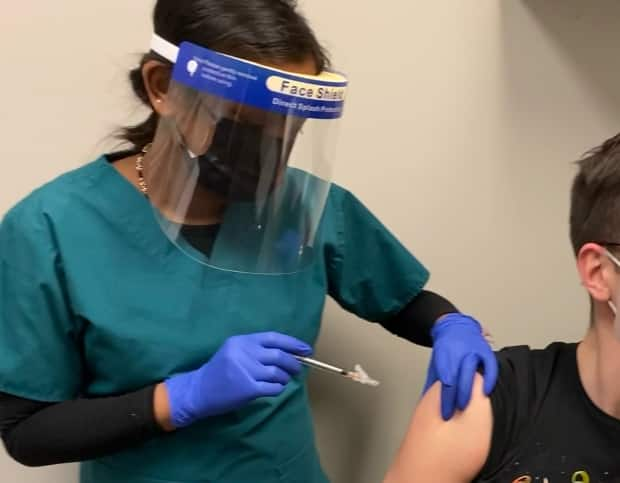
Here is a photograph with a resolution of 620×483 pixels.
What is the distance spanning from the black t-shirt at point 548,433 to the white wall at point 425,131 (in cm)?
48

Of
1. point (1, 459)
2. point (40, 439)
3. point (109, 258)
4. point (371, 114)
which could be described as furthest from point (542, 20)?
point (1, 459)

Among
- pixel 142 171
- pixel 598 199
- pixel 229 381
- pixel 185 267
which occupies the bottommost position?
pixel 229 381

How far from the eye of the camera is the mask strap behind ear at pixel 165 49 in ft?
3.11

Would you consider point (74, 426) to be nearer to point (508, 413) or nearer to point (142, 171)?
point (142, 171)

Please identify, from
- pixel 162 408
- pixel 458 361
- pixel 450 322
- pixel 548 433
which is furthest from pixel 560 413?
pixel 162 408

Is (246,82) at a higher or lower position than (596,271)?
higher

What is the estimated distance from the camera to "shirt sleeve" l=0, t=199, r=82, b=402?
990 mm

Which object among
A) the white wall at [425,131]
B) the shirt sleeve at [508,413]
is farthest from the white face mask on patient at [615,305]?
the white wall at [425,131]

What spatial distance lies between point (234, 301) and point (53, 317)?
23 cm

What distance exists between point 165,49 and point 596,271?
59 centimetres

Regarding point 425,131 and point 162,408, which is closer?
→ point 162,408

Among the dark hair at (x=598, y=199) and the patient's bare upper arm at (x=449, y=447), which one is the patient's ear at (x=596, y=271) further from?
the patient's bare upper arm at (x=449, y=447)

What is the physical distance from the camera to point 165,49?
3.15ft

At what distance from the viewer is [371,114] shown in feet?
4.55
